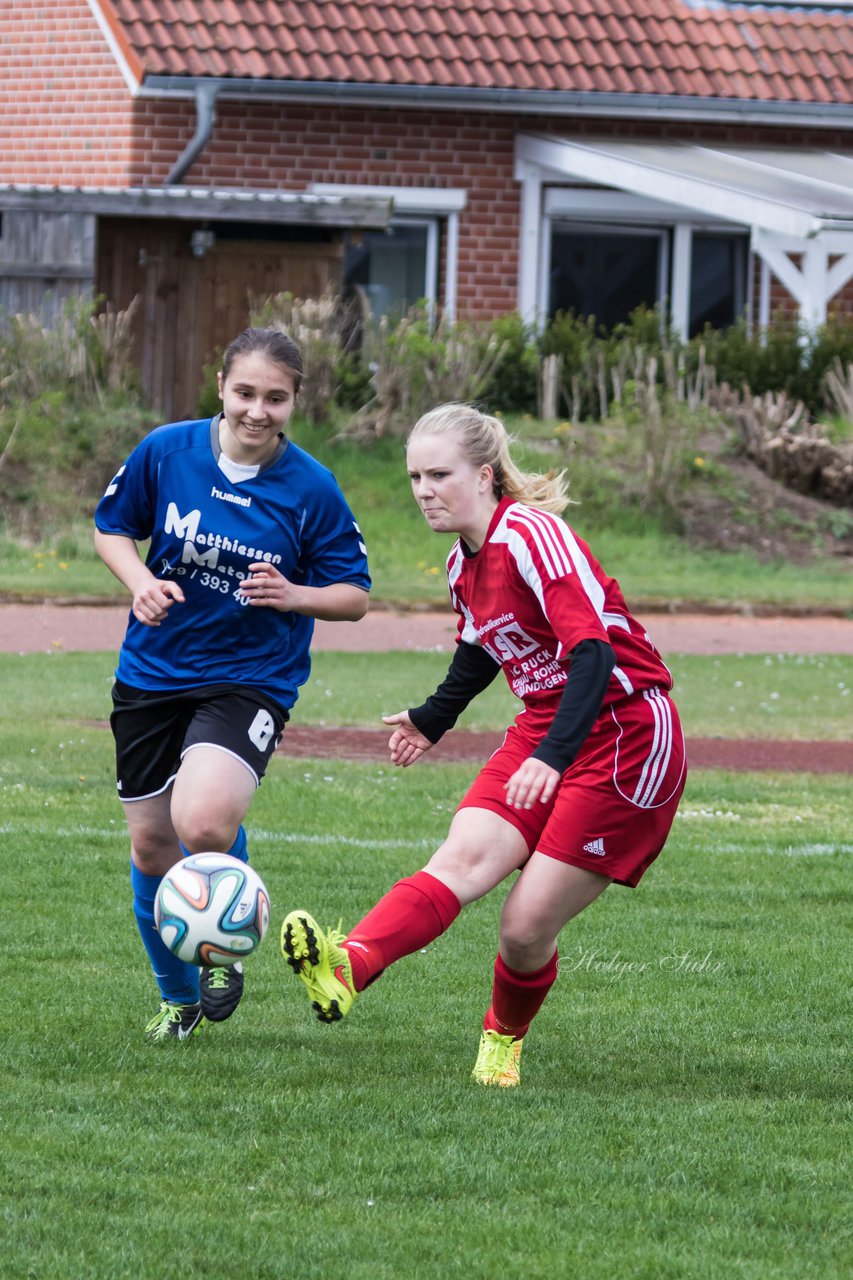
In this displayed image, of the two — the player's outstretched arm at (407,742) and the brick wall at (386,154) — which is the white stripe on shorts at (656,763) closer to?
the player's outstretched arm at (407,742)

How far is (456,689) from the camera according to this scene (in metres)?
5.24

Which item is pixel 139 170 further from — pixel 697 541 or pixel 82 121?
pixel 697 541

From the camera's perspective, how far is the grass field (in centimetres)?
387

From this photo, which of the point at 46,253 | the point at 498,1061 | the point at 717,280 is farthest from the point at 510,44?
the point at 498,1061

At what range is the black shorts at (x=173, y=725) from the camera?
5180 millimetres

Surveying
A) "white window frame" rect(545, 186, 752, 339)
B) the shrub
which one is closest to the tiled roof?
"white window frame" rect(545, 186, 752, 339)

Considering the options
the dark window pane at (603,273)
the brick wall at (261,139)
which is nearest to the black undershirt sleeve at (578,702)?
the brick wall at (261,139)

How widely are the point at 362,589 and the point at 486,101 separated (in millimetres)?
17450

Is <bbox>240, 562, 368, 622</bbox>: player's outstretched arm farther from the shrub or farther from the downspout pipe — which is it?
the downspout pipe

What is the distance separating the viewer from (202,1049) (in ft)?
17.1

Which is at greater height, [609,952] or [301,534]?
[301,534]

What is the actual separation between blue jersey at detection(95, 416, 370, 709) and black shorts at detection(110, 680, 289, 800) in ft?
0.13

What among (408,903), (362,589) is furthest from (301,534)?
(408,903)

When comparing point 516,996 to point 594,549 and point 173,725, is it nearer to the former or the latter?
point 173,725
